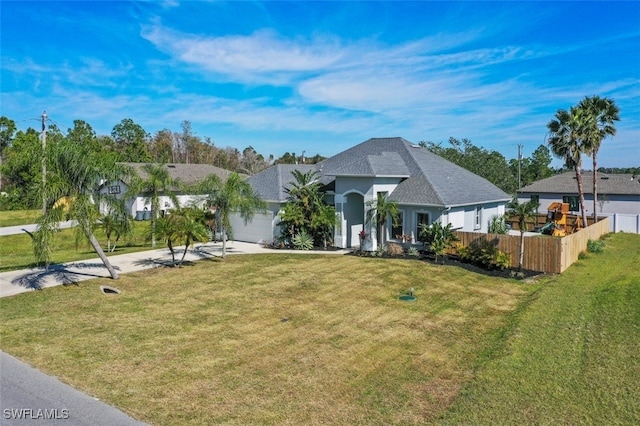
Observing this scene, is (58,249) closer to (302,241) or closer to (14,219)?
(14,219)

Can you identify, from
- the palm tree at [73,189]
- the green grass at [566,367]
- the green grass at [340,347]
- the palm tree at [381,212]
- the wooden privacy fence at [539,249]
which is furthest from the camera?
the palm tree at [381,212]

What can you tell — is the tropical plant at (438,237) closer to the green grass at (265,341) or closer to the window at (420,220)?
the window at (420,220)

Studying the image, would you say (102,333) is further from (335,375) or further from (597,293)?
(597,293)

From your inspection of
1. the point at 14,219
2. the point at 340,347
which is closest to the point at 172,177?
the point at 14,219

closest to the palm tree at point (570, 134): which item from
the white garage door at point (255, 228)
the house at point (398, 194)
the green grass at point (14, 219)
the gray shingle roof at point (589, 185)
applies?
the house at point (398, 194)

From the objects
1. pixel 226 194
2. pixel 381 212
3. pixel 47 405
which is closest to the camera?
pixel 47 405
